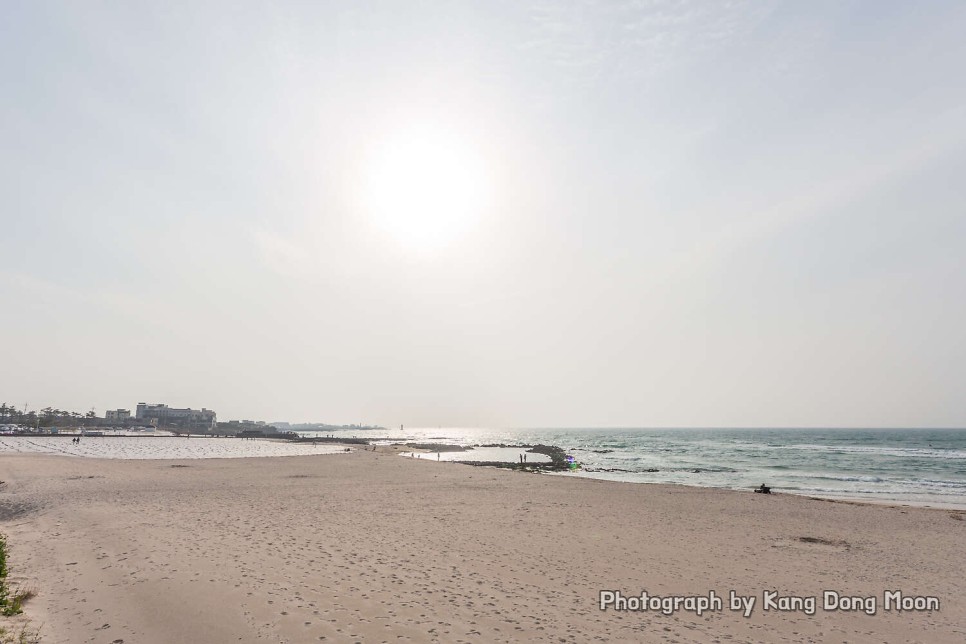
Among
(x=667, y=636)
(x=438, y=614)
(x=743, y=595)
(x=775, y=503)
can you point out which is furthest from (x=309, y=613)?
(x=775, y=503)

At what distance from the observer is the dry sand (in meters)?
10.6

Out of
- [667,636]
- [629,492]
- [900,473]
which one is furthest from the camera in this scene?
[900,473]

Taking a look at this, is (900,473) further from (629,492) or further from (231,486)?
(231,486)

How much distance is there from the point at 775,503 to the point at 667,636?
85.5 feet

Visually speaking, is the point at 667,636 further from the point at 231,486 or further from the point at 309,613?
the point at 231,486

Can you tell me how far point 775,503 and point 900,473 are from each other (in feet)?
132

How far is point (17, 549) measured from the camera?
15.7 meters

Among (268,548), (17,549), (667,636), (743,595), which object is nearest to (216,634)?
(268,548)

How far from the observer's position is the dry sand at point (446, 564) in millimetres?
10625

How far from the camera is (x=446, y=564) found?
15.1 meters

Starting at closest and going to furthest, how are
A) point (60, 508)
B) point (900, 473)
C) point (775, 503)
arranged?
point (60, 508)
point (775, 503)
point (900, 473)

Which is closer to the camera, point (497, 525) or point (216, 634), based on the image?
point (216, 634)

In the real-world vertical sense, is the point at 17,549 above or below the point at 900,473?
above

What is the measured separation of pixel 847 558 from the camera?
18.0m
